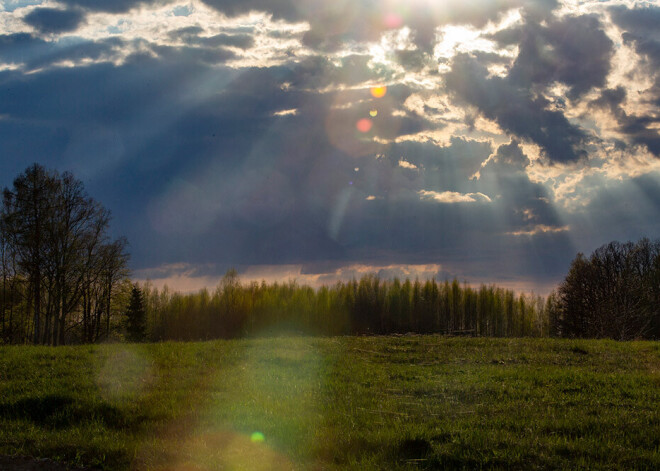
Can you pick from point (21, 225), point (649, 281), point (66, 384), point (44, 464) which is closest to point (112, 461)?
point (44, 464)

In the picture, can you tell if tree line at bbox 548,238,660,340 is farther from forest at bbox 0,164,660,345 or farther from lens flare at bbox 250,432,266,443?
lens flare at bbox 250,432,266,443

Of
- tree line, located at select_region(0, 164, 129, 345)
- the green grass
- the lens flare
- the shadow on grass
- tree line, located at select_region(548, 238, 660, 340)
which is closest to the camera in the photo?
the green grass

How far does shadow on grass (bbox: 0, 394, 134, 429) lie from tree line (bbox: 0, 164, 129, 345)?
27.7 metres

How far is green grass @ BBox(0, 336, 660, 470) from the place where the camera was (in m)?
8.98

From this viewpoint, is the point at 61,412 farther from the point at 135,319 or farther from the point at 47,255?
the point at 135,319

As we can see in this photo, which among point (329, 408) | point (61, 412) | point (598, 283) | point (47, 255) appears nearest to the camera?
point (329, 408)

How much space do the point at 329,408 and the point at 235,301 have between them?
74.9 metres

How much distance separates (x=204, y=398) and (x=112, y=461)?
3377 mm

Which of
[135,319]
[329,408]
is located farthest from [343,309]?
[329,408]

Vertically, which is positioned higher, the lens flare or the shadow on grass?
the lens flare

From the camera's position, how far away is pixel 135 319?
56.5m

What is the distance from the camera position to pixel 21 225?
125 feet

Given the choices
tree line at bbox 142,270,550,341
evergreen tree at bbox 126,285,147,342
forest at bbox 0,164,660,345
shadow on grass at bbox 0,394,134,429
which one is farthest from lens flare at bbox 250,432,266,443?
tree line at bbox 142,270,550,341

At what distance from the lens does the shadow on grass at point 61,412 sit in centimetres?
1174
